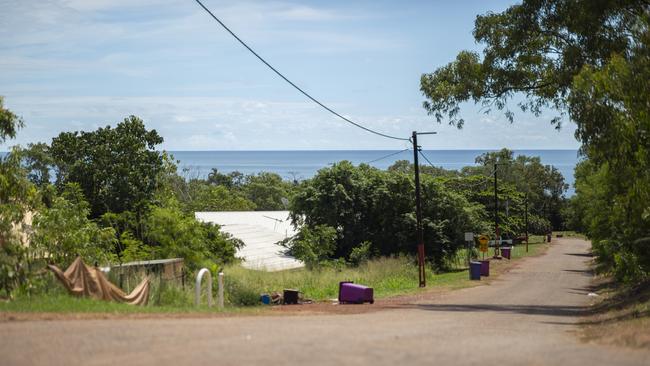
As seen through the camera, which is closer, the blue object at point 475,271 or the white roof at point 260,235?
the blue object at point 475,271

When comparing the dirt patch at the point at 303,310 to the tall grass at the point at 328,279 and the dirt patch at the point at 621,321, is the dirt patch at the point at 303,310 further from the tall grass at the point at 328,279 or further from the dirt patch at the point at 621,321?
the dirt patch at the point at 621,321

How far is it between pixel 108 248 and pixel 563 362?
1997 cm

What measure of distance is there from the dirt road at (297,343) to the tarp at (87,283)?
3774 millimetres

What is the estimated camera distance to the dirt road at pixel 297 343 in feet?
36.3

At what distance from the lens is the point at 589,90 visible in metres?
22.1

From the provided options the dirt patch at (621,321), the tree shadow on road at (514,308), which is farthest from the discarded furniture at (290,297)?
the dirt patch at (621,321)

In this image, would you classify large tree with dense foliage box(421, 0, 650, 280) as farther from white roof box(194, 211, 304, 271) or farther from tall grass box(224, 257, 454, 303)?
white roof box(194, 211, 304, 271)

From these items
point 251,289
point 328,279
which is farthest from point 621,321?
point 328,279

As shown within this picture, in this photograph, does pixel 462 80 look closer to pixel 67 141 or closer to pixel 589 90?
pixel 589 90

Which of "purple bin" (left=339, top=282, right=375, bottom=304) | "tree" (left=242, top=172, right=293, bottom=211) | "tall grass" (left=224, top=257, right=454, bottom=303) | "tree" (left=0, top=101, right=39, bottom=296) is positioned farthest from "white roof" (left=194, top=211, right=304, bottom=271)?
"tree" (left=242, top=172, right=293, bottom=211)

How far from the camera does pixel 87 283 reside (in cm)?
1883

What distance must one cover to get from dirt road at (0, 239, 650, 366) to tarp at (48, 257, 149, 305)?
12.4ft

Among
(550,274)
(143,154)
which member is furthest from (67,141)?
(550,274)

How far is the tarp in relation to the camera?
18216mm
